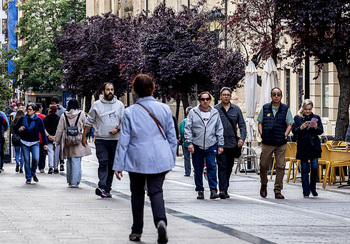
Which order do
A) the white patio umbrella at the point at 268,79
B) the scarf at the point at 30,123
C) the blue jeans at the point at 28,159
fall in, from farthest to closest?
the white patio umbrella at the point at 268,79
the scarf at the point at 30,123
the blue jeans at the point at 28,159

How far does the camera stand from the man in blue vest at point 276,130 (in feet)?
47.3

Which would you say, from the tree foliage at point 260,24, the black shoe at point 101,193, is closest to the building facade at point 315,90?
the tree foliage at point 260,24

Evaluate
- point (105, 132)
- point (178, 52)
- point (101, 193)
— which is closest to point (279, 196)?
point (101, 193)

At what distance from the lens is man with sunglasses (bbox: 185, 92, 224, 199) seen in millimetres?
14117

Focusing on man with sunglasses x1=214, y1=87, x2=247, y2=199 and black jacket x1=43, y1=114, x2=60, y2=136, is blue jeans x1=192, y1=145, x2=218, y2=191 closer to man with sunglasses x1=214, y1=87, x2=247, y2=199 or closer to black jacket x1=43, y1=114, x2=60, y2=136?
man with sunglasses x1=214, y1=87, x2=247, y2=199

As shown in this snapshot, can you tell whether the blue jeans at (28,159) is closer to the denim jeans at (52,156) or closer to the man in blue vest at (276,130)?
the denim jeans at (52,156)

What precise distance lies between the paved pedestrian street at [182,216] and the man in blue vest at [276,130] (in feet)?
2.01

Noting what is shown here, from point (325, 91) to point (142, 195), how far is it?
2295 centimetres

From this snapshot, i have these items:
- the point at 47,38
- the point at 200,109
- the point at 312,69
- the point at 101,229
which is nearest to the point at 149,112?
the point at 101,229

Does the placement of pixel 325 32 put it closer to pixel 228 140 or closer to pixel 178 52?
pixel 228 140

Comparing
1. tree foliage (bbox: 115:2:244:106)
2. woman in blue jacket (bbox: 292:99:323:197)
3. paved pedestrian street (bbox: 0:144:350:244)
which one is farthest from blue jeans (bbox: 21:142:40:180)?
tree foliage (bbox: 115:2:244:106)

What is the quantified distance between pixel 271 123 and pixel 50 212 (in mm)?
4479

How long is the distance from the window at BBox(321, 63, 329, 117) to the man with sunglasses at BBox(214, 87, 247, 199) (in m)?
17.0

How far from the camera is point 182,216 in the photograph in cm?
1139
